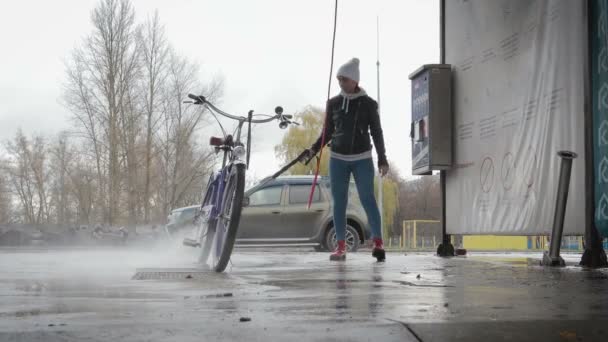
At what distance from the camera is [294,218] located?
16984 mm

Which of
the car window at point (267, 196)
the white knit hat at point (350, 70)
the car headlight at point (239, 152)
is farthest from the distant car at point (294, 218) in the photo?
the car headlight at point (239, 152)

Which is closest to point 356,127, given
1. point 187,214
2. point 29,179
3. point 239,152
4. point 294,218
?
point 239,152

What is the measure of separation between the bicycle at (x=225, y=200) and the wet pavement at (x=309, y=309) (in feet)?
3.49

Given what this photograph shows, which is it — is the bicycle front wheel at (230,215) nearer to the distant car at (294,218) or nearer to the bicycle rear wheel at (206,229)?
the bicycle rear wheel at (206,229)

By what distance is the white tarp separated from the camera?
7484 mm

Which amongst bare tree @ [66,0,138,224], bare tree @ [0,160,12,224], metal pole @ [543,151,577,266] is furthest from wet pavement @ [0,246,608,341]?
bare tree @ [0,160,12,224]

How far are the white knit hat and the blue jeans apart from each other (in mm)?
901

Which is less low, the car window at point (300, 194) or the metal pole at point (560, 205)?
the car window at point (300, 194)

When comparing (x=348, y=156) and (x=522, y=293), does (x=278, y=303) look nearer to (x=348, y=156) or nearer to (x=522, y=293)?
(x=522, y=293)

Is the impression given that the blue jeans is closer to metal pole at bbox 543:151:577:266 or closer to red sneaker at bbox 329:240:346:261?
red sneaker at bbox 329:240:346:261

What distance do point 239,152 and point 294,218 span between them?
9.92 meters

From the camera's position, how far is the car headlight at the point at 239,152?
7093 millimetres

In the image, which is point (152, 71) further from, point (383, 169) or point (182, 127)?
point (383, 169)

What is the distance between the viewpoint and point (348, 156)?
8875mm
